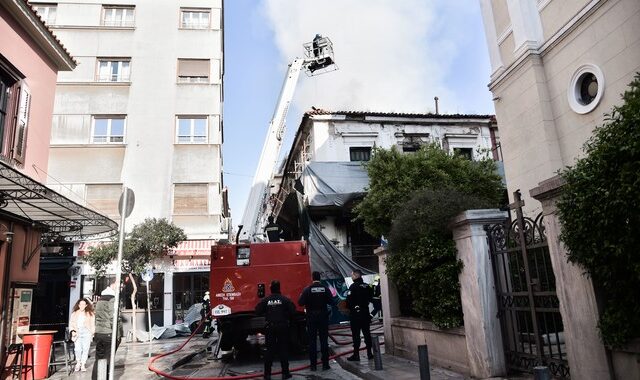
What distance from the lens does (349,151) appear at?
938 inches

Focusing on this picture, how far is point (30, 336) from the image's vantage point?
9.62m

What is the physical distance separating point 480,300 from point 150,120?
2219 cm

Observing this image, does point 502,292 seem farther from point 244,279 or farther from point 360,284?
point 244,279

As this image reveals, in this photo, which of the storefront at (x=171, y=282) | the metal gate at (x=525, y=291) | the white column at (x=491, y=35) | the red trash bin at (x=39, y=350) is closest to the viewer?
the metal gate at (x=525, y=291)

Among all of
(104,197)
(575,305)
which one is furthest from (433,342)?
(104,197)

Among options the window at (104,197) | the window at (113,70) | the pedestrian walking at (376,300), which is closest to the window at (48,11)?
the window at (113,70)

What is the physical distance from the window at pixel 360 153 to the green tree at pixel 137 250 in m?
10.0

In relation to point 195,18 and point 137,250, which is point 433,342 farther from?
point 195,18

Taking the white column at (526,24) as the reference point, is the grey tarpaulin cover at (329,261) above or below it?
below

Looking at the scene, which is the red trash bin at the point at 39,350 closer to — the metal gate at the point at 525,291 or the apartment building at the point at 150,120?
the metal gate at the point at 525,291

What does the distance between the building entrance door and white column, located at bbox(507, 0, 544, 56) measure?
17.2m

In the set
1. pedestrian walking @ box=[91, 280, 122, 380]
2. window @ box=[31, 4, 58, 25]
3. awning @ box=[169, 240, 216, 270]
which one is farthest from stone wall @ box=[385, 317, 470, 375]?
window @ box=[31, 4, 58, 25]

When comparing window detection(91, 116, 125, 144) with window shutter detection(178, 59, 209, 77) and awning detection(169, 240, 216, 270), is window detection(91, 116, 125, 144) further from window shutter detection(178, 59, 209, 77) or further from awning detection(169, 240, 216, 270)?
awning detection(169, 240, 216, 270)

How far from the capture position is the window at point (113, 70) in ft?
82.8
